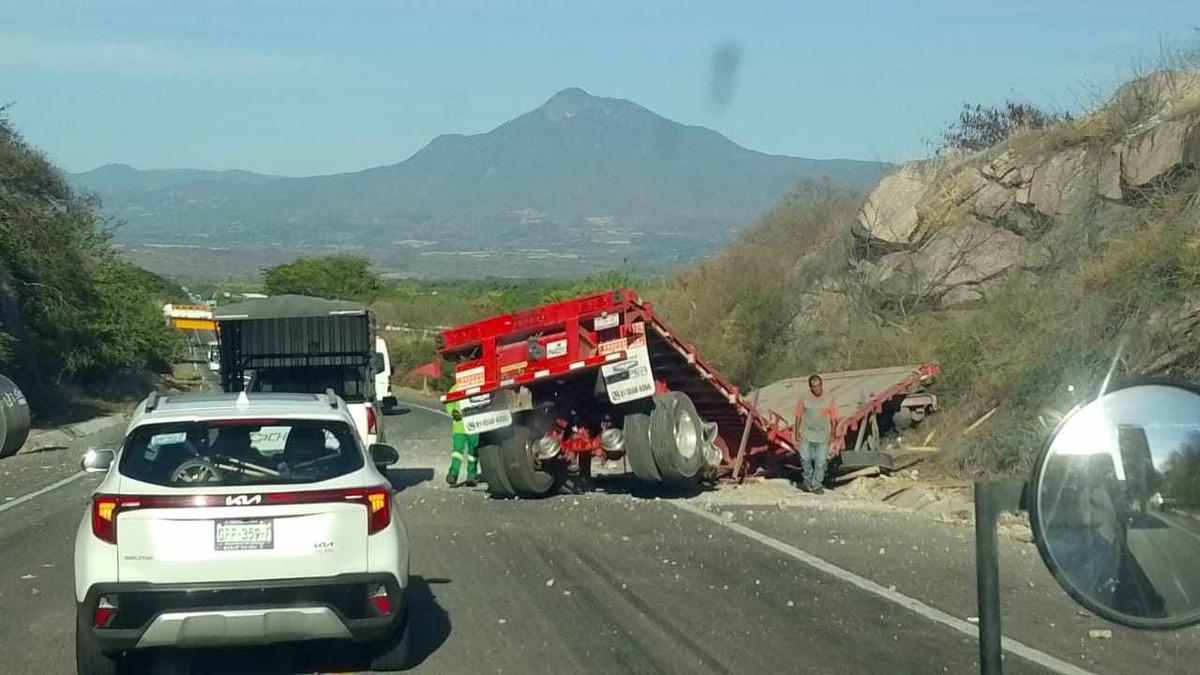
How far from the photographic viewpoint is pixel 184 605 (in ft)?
24.7

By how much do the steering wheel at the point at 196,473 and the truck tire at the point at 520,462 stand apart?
388 inches

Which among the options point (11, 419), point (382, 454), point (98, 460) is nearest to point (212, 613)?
point (98, 460)

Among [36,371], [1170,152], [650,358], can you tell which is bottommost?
[36,371]

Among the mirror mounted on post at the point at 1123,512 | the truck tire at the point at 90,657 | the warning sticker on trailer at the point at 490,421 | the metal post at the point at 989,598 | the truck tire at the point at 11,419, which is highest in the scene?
the mirror mounted on post at the point at 1123,512

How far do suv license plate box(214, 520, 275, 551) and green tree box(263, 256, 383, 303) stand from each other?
86.1 meters

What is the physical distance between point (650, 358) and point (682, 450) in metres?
1.32

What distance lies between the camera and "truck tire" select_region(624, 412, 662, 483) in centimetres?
1766

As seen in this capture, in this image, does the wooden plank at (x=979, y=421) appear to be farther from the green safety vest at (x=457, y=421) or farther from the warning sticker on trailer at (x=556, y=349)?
the green safety vest at (x=457, y=421)

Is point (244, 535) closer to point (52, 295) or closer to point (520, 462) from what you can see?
point (520, 462)

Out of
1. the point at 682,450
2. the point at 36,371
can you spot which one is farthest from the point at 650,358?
the point at 36,371

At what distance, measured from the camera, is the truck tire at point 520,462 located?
1778 cm

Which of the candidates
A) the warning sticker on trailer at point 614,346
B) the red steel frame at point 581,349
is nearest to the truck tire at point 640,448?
the red steel frame at point 581,349

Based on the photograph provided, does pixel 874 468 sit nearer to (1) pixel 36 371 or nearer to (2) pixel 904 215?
(2) pixel 904 215

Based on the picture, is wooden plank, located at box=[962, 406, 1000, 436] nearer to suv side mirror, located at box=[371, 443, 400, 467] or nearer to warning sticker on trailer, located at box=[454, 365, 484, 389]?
warning sticker on trailer, located at box=[454, 365, 484, 389]
